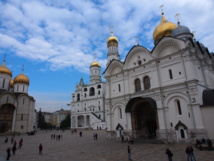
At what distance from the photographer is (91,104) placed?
51.5 m

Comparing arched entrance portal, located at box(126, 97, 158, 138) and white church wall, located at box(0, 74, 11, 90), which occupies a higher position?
white church wall, located at box(0, 74, 11, 90)

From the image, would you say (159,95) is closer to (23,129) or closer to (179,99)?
(179,99)

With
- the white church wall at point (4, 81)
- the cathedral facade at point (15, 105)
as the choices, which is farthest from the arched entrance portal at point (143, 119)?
the white church wall at point (4, 81)

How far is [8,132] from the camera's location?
103 ft

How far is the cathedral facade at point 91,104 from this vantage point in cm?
4823

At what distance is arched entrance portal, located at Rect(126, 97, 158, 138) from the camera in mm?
18875

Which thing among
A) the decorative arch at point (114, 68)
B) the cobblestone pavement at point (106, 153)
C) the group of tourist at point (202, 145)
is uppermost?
the decorative arch at point (114, 68)

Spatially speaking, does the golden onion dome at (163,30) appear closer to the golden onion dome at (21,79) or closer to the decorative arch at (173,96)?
the decorative arch at (173,96)

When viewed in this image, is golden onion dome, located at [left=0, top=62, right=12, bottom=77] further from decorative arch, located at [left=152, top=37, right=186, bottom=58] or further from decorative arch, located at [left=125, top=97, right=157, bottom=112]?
decorative arch, located at [left=152, top=37, right=186, bottom=58]

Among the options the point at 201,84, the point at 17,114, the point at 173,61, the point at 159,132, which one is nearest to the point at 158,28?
the point at 173,61

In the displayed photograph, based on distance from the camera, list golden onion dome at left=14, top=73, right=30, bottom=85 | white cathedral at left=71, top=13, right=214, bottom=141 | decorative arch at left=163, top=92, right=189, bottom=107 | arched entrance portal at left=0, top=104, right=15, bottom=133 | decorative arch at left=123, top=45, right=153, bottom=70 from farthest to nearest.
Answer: golden onion dome at left=14, top=73, right=30, bottom=85, arched entrance portal at left=0, top=104, right=15, bottom=133, decorative arch at left=123, top=45, right=153, bottom=70, decorative arch at left=163, top=92, right=189, bottom=107, white cathedral at left=71, top=13, right=214, bottom=141

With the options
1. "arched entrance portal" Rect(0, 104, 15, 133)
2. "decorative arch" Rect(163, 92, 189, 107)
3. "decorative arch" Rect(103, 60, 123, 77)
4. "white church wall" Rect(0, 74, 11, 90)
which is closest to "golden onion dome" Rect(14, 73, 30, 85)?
"white church wall" Rect(0, 74, 11, 90)

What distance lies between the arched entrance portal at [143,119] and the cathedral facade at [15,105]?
25.4m

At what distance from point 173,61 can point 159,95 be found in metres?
3.85
